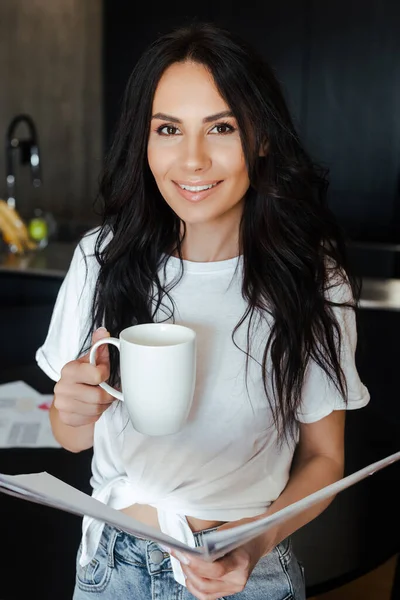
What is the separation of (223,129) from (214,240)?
0.20 m

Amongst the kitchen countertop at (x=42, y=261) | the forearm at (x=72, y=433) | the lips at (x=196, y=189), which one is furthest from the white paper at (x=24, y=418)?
the kitchen countertop at (x=42, y=261)

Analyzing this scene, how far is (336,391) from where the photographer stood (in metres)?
1.14

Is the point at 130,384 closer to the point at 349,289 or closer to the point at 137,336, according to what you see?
the point at 137,336

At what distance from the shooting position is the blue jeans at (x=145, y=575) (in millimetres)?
1032

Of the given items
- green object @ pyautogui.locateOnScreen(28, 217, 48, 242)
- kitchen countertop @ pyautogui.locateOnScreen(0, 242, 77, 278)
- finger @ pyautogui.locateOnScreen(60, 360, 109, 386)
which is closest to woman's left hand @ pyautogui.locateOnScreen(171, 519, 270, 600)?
finger @ pyautogui.locateOnScreen(60, 360, 109, 386)

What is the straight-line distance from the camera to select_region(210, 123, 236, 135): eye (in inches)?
41.8

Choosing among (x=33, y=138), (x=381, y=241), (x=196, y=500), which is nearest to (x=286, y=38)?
(x=381, y=241)

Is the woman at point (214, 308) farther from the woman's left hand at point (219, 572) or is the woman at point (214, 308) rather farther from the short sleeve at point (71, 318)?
the woman's left hand at point (219, 572)

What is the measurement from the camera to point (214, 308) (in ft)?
3.78

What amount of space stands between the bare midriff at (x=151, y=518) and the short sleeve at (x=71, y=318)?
237 millimetres

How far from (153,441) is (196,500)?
108mm

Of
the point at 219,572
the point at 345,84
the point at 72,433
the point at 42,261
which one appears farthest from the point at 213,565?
A: the point at 345,84

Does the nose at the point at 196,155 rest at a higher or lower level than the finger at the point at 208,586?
higher

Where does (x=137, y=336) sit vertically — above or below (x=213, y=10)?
below
